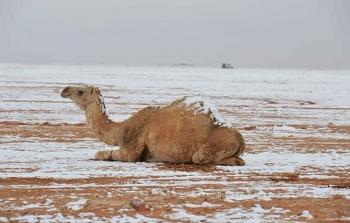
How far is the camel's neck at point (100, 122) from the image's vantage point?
36.8 ft

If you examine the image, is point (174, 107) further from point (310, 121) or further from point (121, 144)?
point (310, 121)

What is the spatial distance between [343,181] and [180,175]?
7.47ft

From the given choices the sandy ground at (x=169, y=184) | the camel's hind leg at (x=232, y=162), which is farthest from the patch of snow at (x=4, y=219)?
the camel's hind leg at (x=232, y=162)

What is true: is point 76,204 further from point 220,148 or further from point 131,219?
point 220,148

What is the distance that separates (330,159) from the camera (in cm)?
1183

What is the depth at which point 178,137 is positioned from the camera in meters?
10.6

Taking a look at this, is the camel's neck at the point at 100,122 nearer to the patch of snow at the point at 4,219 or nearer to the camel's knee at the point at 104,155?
the camel's knee at the point at 104,155

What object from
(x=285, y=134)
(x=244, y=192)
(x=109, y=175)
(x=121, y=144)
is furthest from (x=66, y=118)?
(x=244, y=192)

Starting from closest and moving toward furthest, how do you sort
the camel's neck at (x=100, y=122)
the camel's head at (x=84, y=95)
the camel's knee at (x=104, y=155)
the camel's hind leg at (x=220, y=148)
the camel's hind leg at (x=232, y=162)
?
the camel's hind leg at (x=220, y=148), the camel's hind leg at (x=232, y=162), the camel's knee at (x=104, y=155), the camel's neck at (x=100, y=122), the camel's head at (x=84, y=95)

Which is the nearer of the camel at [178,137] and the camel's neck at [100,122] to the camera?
the camel at [178,137]

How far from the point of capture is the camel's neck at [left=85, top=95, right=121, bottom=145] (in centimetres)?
1121

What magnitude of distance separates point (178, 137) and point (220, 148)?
2.25 ft

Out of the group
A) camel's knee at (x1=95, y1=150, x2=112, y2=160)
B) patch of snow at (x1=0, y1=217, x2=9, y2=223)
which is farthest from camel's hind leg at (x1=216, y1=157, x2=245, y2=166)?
patch of snow at (x1=0, y1=217, x2=9, y2=223)

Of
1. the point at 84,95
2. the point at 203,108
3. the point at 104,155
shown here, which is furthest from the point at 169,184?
the point at 84,95
